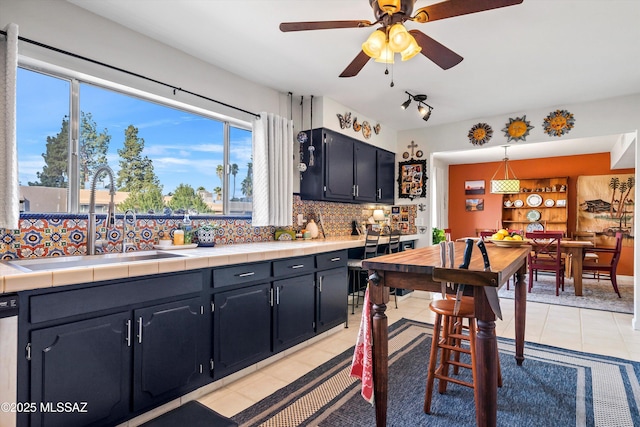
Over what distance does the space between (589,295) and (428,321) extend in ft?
9.97

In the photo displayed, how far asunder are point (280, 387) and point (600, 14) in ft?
10.7

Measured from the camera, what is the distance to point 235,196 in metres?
3.35

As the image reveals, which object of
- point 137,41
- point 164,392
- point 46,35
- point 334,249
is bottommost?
point 164,392

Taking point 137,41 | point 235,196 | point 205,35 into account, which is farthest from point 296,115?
point 137,41

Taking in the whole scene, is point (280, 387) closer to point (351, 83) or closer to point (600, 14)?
point (351, 83)

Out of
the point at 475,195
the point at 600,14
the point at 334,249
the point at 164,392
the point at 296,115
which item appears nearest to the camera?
the point at 164,392

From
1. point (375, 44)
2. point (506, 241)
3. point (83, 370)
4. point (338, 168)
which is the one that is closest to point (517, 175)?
point (338, 168)

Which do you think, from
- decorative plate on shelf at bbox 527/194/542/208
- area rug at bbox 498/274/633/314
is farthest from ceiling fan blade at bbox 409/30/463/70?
decorative plate on shelf at bbox 527/194/542/208

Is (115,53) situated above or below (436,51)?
above

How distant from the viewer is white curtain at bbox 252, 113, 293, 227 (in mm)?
3275

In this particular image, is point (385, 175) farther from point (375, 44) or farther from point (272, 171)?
point (375, 44)

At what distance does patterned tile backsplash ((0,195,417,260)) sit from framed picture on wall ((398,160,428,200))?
1.95 m

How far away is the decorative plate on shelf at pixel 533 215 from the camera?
23.4ft

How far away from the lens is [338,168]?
3.98 m
